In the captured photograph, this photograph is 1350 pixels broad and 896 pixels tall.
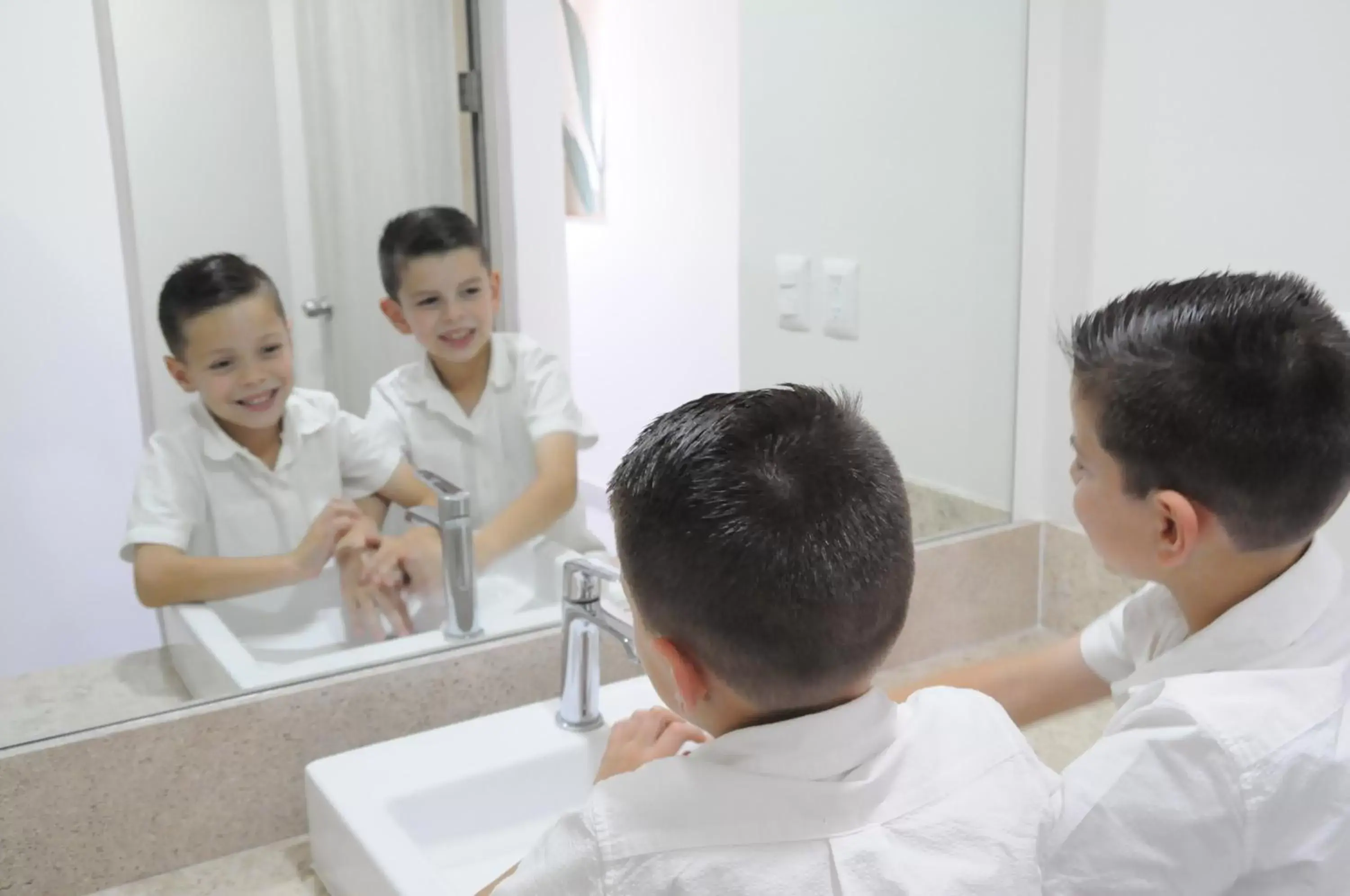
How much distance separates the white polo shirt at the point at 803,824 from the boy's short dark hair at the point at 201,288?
63 centimetres

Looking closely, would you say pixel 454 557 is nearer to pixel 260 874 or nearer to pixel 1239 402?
pixel 260 874

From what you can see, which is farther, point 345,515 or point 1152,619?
point 345,515

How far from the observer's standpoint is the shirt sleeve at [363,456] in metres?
1.20

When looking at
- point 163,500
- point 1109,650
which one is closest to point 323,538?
point 163,500

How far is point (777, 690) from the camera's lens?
661mm

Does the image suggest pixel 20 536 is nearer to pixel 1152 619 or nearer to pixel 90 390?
pixel 90 390

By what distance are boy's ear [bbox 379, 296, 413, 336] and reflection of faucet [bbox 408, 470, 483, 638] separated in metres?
0.15

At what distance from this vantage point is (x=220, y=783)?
111cm

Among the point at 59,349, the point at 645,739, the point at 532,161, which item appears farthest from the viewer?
the point at 532,161

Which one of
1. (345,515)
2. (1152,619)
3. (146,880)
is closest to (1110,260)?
(1152,619)

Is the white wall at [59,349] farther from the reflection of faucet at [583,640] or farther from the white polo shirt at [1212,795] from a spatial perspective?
the white polo shirt at [1212,795]

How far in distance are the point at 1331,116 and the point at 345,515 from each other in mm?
1077

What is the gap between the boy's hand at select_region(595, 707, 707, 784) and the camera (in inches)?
33.4

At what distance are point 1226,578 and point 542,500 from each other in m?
0.72
